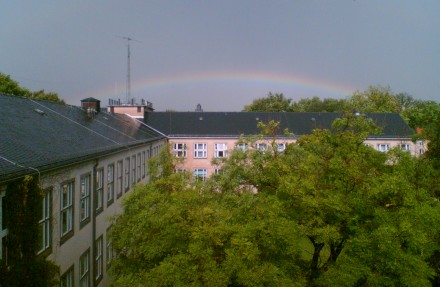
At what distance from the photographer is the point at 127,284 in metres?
9.59

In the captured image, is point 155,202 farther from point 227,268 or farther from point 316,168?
point 316,168

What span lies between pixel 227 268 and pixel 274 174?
664 cm

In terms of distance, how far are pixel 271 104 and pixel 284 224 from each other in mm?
86039

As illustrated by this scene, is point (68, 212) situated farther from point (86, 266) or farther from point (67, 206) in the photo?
point (86, 266)

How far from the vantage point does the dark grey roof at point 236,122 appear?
2002 inches

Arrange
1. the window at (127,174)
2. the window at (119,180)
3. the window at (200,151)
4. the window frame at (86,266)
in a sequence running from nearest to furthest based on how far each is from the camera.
→ the window frame at (86,266), the window at (119,180), the window at (127,174), the window at (200,151)

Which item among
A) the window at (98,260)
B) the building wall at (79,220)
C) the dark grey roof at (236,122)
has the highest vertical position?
the dark grey roof at (236,122)

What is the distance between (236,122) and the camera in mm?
53062

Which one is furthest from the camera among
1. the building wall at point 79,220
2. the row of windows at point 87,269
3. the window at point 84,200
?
the window at point 84,200

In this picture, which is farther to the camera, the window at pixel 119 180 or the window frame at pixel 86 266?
the window at pixel 119 180

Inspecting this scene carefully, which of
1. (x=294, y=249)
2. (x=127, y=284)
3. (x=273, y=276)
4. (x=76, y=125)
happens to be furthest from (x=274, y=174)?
(x=76, y=125)

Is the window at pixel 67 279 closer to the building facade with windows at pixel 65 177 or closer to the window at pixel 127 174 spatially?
the building facade with windows at pixel 65 177

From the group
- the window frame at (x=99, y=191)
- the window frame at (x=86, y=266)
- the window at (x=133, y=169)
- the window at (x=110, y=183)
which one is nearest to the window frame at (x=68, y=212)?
the window frame at (x=86, y=266)

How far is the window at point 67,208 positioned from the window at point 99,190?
3344mm
